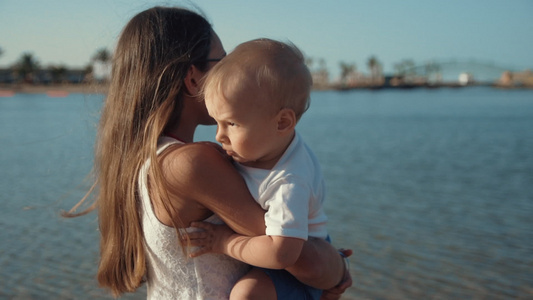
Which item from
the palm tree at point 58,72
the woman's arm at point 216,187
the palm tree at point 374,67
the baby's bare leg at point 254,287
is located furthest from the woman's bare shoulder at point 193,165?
the palm tree at point 374,67

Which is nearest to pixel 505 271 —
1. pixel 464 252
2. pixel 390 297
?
pixel 464 252

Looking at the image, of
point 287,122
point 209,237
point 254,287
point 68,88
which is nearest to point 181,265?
point 209,237

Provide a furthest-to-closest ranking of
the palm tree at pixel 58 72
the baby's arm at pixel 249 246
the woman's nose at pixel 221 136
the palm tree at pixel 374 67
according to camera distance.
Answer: the palm tree at pixel 374 67
the palm tree at pixel 58 72
the woman's nose at pixel 221 136
the baby's arm at pixel 249 246

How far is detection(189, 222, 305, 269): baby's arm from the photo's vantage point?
1.60 m

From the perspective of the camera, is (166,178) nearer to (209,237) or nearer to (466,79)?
(209,237)

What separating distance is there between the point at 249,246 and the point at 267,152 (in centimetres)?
29

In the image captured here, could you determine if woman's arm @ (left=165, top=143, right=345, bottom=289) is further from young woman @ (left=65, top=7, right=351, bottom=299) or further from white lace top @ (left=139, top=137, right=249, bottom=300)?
white lace top @ (left=139, top=137, right=249, bottom=300)

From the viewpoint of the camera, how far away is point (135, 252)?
6.12ft

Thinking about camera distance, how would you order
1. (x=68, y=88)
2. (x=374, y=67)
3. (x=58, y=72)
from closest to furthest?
(x=68, y=88) → (x=58, y=72) → (x=374, y=67)

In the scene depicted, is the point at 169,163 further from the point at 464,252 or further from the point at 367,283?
the point at 464,252

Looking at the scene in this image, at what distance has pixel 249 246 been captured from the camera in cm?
166

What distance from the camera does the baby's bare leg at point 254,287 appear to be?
1687 mm

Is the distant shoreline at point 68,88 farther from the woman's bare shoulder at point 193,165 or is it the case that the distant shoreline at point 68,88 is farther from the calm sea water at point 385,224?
the woman's bare shoulder at point 193,165

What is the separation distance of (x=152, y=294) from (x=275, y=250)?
0.59 m
